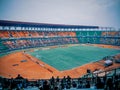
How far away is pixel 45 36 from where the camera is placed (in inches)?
1842

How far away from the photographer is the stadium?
2000cm

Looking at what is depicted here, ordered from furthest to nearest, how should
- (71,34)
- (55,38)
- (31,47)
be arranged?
(71,34)
(55,38)
(31,47)

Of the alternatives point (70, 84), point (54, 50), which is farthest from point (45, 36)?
point (70, 84)

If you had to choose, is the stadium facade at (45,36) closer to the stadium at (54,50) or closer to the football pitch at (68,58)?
the stadium at (54,50)

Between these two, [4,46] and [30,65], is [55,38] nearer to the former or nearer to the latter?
[4,46]

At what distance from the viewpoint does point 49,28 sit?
51.0 m

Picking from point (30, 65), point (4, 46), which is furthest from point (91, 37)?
point (30, 65)

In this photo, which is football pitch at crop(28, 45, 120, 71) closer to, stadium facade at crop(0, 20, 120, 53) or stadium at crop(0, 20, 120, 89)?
stadium at crop(0, 20, 120, 89)

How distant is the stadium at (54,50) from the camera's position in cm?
2000

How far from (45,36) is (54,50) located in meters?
12.2

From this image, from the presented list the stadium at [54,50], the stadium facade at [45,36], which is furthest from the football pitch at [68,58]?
the stadium facade at [45,36]

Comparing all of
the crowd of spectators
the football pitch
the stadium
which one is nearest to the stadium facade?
the stadium

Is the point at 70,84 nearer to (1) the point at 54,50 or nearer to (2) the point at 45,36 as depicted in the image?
(1) the point at 54,50

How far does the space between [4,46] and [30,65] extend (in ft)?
46.6
